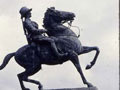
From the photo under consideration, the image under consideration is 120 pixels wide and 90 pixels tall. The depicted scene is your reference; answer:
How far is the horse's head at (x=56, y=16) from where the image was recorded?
28.6m

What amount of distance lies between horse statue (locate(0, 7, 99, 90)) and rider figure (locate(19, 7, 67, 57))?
0.69ft

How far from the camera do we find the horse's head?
28.6 m

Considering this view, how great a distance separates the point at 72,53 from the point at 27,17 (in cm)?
195

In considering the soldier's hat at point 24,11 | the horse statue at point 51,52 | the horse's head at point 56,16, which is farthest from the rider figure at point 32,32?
the horse's head at point 56,16

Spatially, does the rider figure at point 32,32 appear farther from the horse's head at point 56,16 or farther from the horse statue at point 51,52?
the horse's head at point 56,16

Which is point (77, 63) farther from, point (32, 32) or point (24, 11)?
point (24, 11)

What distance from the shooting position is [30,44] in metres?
28.3

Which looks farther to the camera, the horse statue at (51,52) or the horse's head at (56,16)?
the horse's head at (56,16)

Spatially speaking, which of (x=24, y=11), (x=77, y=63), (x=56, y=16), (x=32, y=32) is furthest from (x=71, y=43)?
(x=24, y=11)

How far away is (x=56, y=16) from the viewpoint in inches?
1127

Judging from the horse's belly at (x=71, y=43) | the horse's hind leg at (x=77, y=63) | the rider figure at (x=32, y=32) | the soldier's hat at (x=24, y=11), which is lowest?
the horse's hind leg at (x=77, y=63)

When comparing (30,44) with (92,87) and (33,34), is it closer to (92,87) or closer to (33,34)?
(33,34)

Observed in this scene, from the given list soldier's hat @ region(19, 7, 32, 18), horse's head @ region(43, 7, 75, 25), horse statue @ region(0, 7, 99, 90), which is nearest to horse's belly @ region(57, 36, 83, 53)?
horse statue @ region(0, 7, 99, 90)

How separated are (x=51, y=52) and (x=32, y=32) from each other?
911 mm
